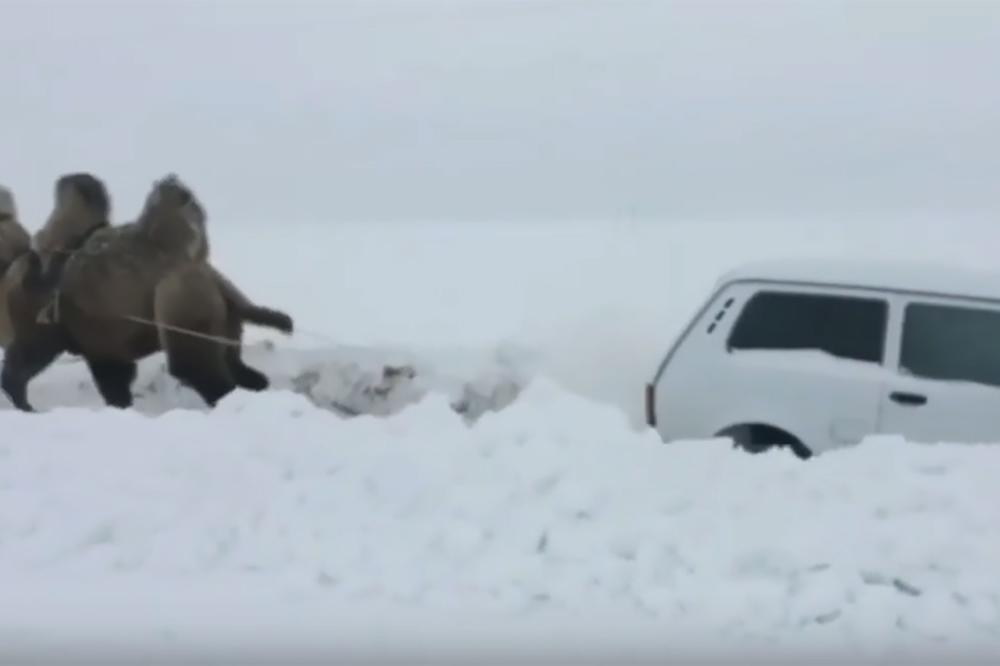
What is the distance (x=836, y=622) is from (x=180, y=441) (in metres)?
3.24

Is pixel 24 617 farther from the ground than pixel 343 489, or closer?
closer

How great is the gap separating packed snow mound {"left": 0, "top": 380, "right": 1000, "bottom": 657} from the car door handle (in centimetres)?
32

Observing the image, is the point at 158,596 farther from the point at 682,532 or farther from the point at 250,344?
the point at 250,344

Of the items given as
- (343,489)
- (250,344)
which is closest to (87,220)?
(250,344)

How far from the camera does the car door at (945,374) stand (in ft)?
21.5

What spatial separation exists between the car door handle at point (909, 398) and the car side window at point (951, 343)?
0.35 feet

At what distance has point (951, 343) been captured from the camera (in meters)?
6.65

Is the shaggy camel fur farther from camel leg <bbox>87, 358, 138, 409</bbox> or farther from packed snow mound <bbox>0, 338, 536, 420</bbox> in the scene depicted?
packed snow mound <bbox>0, 338, 536, 420</bbox>

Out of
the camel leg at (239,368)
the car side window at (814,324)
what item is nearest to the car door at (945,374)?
the car side window at (814,324)

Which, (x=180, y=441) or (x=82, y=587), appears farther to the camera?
(x=180, y=441)

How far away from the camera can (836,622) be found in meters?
5.20

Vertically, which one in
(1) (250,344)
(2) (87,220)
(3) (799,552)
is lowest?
(3) (799,552)

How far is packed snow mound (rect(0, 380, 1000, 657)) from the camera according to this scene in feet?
17.0

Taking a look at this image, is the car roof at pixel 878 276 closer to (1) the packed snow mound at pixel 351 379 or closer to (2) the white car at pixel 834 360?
(2) the white car at pixel 834 360
